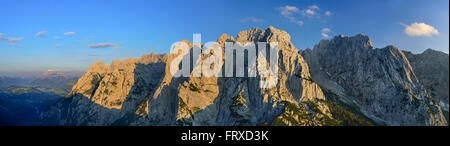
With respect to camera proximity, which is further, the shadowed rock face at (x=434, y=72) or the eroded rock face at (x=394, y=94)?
the shadowed rock face at (x=434, y=72)

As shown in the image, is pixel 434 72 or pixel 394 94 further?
pixel 434 72

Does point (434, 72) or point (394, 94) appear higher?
point (434, 72)

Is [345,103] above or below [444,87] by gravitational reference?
below

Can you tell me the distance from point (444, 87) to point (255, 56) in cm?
15923

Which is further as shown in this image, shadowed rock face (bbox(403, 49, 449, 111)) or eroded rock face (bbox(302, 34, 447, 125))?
shadowed rock face (bbox(403, 49, 449, 111))
